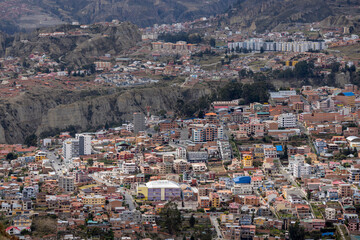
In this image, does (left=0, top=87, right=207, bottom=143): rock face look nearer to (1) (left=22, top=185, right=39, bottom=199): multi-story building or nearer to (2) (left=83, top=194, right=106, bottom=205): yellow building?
(1) (left=22, top=185, right=39, bottom=199): multi-story building

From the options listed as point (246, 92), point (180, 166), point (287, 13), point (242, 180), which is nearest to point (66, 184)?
point (180, 166)

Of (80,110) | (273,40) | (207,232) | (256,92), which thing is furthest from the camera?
(273,40)

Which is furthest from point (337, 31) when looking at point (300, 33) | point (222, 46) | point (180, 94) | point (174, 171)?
point (174, 171)

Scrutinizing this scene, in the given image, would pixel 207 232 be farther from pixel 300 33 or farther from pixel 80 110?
pixel 300 33

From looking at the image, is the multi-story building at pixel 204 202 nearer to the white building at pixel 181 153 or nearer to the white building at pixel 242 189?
the white building at pixel 242 189

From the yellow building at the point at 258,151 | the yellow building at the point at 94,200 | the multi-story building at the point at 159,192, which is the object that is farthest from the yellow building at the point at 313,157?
the yellow building at the point at 94,200

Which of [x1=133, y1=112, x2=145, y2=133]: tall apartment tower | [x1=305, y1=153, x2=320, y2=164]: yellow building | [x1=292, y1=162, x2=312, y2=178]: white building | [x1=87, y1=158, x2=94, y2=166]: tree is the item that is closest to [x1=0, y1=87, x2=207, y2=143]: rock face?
[x1=133, y1=112, x2=145, y2=133]: tall apartment tower
